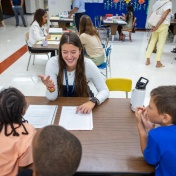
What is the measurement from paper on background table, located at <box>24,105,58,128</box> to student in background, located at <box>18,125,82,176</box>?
65cm

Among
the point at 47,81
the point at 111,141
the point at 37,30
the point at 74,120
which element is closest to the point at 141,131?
the point at 111,141

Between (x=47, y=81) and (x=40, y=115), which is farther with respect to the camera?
(x=47, y=81)

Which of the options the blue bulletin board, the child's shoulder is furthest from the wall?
the child's shoulder

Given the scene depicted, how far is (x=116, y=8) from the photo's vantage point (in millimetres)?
8641

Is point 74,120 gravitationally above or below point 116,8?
below

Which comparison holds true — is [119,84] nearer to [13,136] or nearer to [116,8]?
[13,136]

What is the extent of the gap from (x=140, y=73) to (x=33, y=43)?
87.8 inches

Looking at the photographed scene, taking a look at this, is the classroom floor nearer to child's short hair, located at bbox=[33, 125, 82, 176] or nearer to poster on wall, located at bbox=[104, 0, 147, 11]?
child's short hair, located at bbox=[33, 125, 82, 176]

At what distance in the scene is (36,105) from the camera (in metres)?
1.52

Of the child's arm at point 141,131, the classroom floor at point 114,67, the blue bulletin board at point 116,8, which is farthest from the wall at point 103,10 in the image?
the child's arm at point 141,131

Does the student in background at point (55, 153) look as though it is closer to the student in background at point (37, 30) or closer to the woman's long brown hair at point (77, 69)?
the woman's long brown hair at point (77, 69)

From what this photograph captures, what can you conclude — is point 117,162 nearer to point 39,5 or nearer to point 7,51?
point 7,51

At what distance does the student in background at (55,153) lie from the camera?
2.00 ft

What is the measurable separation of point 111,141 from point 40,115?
531 millimetres
